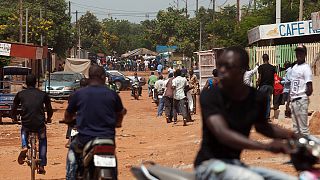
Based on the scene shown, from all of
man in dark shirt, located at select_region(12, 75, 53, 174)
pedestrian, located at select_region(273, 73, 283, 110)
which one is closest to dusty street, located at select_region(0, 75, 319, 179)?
pedestrian, located at select_region(273, 73, 283, 110)

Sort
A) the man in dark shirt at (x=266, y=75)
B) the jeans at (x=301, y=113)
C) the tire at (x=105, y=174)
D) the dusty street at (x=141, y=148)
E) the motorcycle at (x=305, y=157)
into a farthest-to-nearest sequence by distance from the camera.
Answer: the man in dark shirt at (x=266, y=75) → the dusty street at (x=141, y=148) → the jeans at (x=301, y=113) → the tire at (x=105, y=174) → the motorcycle at (x=305, y=157)

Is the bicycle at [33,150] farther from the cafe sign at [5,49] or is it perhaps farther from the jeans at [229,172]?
the cafe sign at [5,49]

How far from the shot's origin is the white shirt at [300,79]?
37.6 feet

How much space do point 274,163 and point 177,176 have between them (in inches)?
263

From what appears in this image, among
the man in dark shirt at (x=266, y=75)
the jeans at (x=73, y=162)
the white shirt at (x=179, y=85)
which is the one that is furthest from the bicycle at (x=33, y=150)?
the white shirt at (x=179, y=85)

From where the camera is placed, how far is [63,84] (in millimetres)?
38500

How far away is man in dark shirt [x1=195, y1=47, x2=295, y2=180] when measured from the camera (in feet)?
17.1

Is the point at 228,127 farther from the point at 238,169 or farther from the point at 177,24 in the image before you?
the point at 177,24

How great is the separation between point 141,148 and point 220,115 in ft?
40.6

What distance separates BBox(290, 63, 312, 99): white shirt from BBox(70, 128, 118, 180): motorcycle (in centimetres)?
413

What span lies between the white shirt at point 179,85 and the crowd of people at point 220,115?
1114 centimetres

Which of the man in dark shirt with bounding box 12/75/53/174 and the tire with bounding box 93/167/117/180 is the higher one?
the man in dark shirt with bounding box 12/75/53/174

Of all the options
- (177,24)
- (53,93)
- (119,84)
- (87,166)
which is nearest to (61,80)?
(53,93)

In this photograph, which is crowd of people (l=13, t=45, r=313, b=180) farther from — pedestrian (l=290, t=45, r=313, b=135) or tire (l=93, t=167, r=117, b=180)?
tire (l=93, t=167, r=117, b=180)
